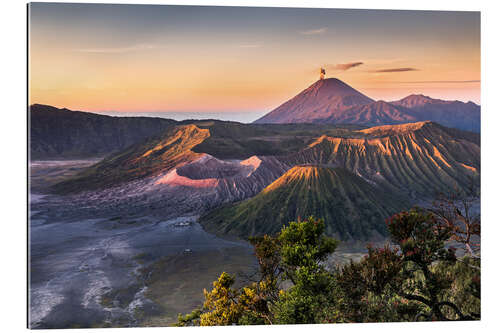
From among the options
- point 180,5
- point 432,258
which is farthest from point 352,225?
point 180,5

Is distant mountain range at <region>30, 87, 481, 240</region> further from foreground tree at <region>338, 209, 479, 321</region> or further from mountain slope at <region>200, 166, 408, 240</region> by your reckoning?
foreground tree at <region>338, 209, 479, 321</region>

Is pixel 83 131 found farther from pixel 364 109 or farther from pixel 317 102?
pixel 364 109

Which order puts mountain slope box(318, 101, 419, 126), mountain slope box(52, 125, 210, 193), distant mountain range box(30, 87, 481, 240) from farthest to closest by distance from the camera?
1. mountain slope box(52, 125, 210, 193)
2. distant mountain range box(30, 87, 481, 240)
3. mountain slope box(318, 101, 419, 126)

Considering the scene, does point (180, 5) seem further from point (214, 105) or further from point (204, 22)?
point (214, 105)

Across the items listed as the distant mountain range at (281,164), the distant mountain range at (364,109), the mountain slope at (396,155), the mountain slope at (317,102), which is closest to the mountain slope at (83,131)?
the distant mountain range at (281,164)

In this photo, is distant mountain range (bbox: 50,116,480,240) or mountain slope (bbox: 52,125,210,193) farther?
distant mountain range (bbox: 50,116,480,240)

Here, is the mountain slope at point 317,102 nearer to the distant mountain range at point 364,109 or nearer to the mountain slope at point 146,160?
the distant mountain range at point 364,109

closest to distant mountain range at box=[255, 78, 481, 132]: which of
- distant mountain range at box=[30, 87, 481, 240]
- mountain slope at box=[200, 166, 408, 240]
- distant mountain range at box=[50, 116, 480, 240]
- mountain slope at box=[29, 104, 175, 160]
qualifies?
distant mountain range at box=[30, 87, 481, 240]
